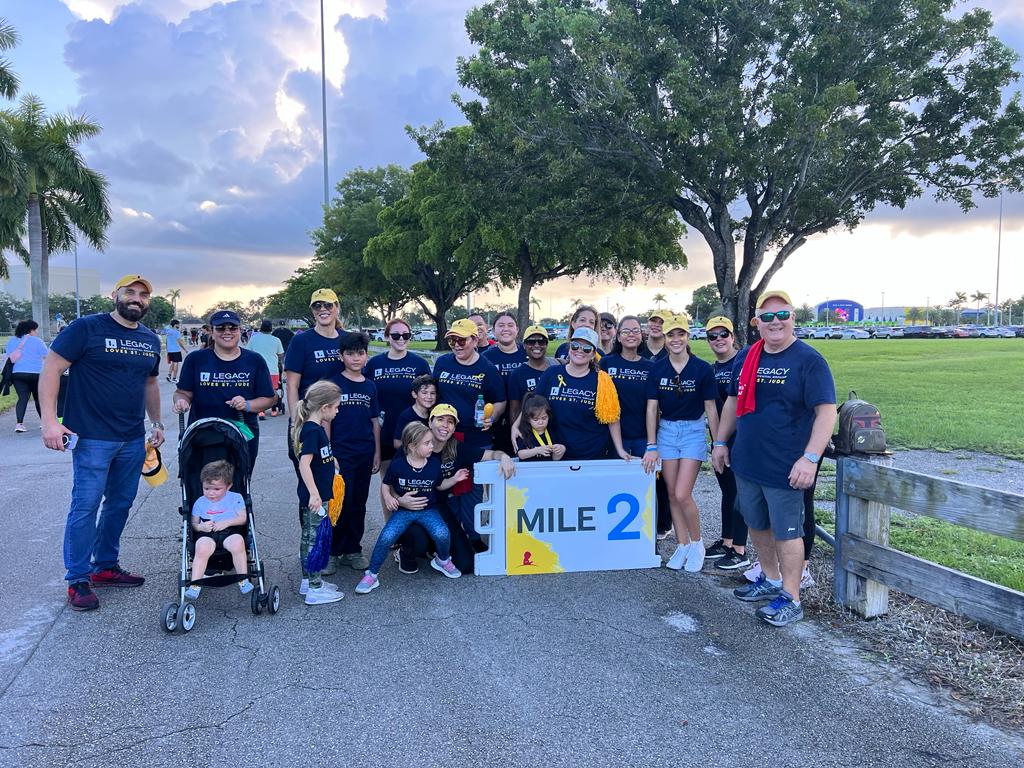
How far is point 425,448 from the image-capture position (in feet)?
16.2

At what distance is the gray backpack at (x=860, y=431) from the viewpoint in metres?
4.27

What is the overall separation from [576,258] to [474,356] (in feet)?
66.2

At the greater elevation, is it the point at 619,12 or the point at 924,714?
the point at 619,12

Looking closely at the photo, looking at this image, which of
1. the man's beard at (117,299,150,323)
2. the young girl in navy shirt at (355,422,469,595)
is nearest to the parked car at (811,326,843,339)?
the young girl in navy shirt at (355,422,469,595)

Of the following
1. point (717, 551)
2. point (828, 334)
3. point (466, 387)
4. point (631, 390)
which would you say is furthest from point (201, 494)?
point (828, 334)

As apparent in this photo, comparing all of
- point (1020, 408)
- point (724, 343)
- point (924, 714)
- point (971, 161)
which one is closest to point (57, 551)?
point (724, 343)

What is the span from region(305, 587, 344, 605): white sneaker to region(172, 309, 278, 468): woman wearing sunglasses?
1.14 m

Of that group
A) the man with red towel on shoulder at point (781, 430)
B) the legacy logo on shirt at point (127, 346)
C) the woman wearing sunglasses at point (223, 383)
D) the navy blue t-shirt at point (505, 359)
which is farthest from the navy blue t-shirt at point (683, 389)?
the legacy logo on shirt at point (127, 346)

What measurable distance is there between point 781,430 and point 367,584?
291 cm

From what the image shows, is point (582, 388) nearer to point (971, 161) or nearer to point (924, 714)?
point (924, 714)

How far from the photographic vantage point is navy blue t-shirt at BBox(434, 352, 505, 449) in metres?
5.42

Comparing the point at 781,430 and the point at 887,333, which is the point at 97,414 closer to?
the point at 781,430

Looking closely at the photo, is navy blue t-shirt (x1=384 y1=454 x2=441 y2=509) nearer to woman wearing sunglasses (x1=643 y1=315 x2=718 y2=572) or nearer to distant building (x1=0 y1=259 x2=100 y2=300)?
woman wearing sunglasses (x1=643 y1=315 x2=718 y2=572)

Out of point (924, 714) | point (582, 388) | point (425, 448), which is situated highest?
point (582, 388)
